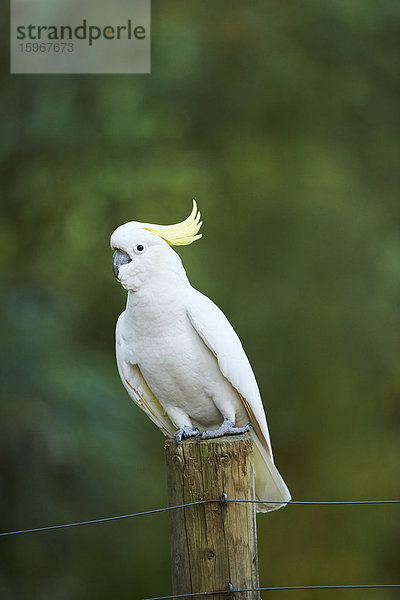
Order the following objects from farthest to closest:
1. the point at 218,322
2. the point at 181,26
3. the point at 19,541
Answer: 1. the point at 181,26
2. the point at 19,541
3. the point at 218,322

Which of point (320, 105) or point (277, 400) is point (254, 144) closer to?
point (320, 105)

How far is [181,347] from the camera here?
1725 millimetres

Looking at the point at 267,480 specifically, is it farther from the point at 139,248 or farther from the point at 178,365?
the point at 139,248

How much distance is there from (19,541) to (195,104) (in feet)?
7.81

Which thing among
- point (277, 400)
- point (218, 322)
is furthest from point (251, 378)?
point (277, 400)

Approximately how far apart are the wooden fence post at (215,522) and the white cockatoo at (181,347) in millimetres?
151

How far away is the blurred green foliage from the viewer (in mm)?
3711

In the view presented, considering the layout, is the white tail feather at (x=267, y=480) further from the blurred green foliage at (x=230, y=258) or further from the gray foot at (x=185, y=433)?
the blurred green foliage at (x=230, y=258)

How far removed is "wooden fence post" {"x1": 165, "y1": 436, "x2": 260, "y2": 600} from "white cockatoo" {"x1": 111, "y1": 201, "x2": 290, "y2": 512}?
15 cm

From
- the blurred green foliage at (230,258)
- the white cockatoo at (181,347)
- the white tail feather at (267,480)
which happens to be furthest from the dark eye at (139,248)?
the blurred green foliage at (230,258)

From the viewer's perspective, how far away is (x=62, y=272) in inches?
150

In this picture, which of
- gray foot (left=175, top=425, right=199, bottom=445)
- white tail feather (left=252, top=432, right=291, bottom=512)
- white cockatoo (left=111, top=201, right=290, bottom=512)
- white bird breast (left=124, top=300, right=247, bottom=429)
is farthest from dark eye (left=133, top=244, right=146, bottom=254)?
white tail feather (left=252, top=432, right=291, bottom=512)

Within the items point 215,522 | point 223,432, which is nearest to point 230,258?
point 223,432

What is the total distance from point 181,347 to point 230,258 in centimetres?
213
